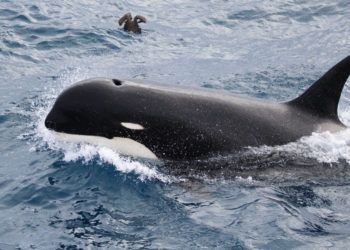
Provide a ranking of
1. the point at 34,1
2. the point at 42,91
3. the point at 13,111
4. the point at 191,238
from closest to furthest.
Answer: the point at 191,238
the point at 13,111
the point at 42,91
the point at 34,1

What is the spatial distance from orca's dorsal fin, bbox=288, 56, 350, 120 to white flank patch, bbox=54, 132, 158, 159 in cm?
254

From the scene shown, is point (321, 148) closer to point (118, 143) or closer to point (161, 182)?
point (161, 182)

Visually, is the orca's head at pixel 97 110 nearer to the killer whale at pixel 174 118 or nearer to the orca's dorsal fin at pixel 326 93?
the killer whale at pixel 174 118

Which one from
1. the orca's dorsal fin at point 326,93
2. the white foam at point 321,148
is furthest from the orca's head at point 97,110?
the orca's dorsal fin at point 326,93

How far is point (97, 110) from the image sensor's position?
9.74 m

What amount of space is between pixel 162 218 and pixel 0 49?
420 inches

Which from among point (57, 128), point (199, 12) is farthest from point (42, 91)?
point (199, 12)

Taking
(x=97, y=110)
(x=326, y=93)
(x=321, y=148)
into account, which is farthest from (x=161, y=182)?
(x=326, y=93)

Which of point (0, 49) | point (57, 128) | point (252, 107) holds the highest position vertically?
point (252, 107)

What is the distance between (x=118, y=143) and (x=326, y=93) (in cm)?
344

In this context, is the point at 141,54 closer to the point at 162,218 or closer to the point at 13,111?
the point at 13,111

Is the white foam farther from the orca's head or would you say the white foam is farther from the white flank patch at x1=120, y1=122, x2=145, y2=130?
the orca's head

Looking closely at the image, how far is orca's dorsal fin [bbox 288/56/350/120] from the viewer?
9711 millimetres

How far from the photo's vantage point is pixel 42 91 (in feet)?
48.0
